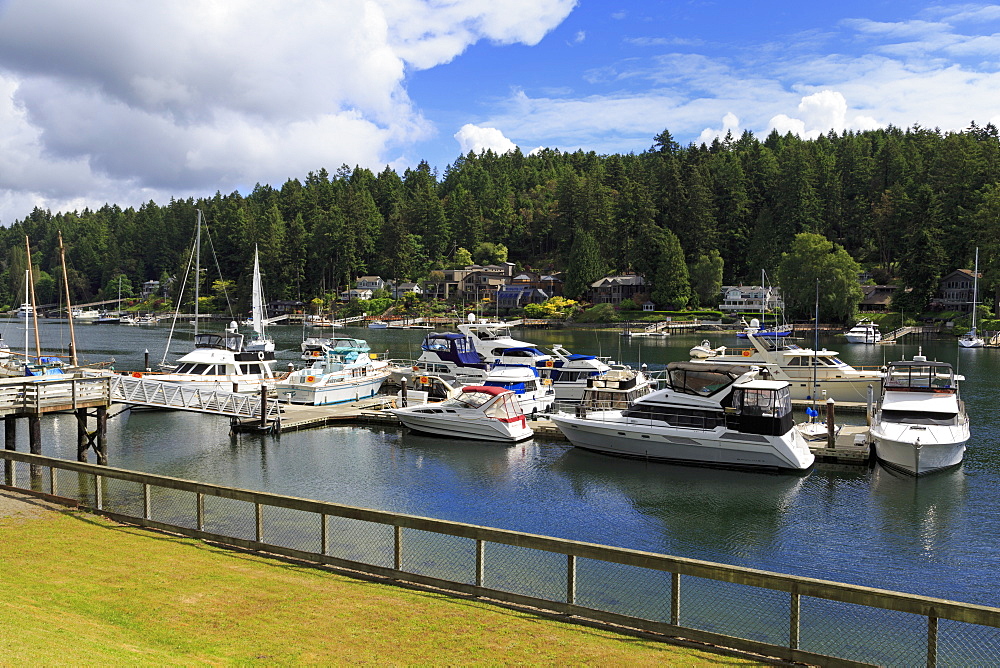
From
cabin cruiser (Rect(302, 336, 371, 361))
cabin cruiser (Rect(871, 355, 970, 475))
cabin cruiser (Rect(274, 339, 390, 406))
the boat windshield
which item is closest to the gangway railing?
cabin cruiser (Rect(274, 339, 390, 406))

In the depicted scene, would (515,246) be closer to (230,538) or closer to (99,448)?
(99,448)

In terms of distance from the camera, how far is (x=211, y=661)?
24.9 ft

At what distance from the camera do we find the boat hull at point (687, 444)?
2492 centimetres

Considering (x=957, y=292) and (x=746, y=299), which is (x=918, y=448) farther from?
(x=746, y=299)

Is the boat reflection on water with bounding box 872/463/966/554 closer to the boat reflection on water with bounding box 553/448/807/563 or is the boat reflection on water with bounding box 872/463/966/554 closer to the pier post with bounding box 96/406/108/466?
the boat reflection on water with bounding box 553/448/807/563

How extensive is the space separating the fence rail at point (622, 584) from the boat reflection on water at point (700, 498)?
4239mm

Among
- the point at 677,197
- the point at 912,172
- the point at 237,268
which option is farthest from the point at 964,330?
the point at 237,268

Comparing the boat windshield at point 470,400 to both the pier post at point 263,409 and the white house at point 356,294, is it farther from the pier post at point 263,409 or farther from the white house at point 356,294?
the white house at point 356,294

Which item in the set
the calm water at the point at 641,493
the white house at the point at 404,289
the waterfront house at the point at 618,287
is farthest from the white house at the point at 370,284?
the calm water at the point at 641,493

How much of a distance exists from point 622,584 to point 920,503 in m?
12.8

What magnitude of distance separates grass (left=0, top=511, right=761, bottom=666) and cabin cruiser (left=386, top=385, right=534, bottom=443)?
19.1m

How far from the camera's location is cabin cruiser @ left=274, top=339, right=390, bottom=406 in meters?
37.9

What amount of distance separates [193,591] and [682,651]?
249 inches

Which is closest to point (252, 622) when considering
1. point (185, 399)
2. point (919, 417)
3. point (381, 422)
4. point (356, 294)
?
point (185, 399)
